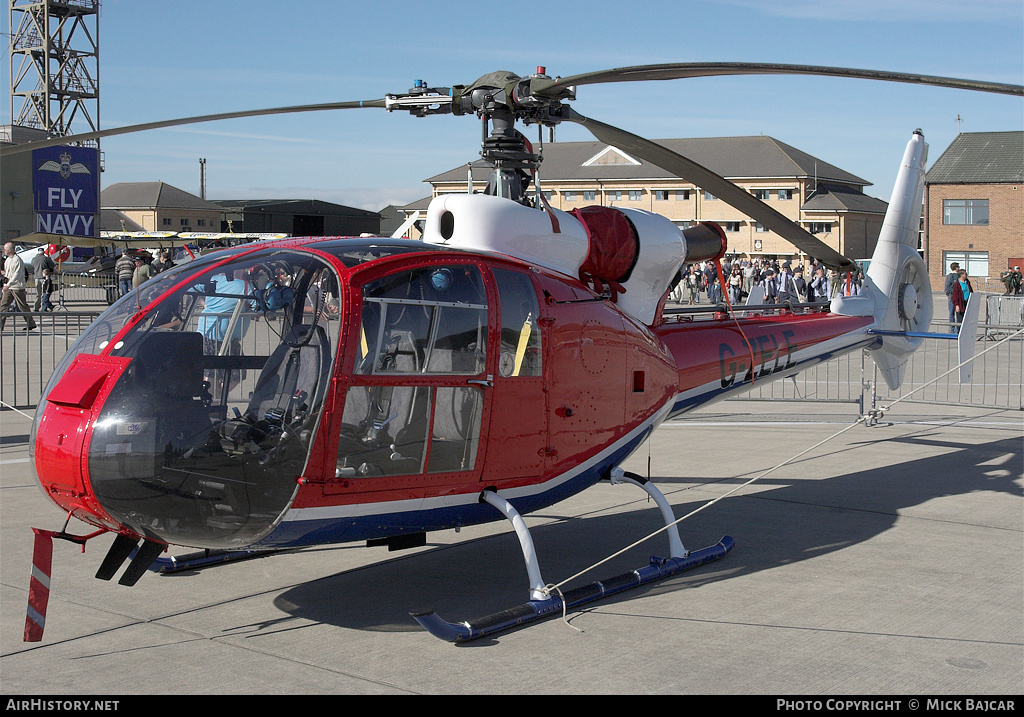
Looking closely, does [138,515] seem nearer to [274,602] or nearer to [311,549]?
[274,602]

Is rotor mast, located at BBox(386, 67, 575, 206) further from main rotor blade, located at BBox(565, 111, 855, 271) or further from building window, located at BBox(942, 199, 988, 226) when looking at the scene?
building window, located at BBox(942, 199, 988, 226)

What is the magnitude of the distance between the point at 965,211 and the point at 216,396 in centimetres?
6205

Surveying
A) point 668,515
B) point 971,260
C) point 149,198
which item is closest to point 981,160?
point 971,260

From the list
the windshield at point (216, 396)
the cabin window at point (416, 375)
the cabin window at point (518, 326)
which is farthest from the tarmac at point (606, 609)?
the cabin window at point (518, 326)

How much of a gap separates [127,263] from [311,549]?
24421 mm

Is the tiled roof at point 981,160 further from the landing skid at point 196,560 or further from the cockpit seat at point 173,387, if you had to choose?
the cockpit seat at point 173,387

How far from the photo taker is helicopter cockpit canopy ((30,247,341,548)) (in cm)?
489

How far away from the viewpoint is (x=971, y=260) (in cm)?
5897

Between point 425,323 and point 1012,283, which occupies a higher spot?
point 1012,283

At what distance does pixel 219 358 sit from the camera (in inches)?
205

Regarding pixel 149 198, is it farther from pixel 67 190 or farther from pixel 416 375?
pixel 416 375

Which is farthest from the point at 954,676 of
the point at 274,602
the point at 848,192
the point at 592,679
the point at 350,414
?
the point at 848,192

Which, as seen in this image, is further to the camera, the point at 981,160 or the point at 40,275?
the point at 981,160

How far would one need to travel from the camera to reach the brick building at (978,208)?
57250 millimetres
